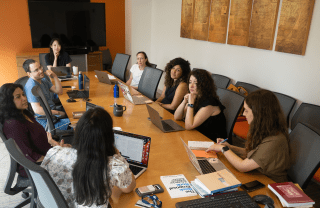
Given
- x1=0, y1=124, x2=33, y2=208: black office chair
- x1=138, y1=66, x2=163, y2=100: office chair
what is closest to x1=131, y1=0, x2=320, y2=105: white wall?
x1=138, y1=66, x2=163, y2=100: office chair

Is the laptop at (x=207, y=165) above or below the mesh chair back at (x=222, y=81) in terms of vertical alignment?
below

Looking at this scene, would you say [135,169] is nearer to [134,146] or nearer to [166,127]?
[134,146]

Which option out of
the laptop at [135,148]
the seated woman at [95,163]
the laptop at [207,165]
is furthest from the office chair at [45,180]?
the laptop at [207,165]

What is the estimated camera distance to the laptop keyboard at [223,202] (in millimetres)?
1330

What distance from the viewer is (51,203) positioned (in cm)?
120

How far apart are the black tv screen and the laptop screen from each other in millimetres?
5019

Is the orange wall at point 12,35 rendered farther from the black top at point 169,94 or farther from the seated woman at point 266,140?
the seated woman at point 266,140

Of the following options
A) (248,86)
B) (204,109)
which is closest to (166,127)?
(204,109)

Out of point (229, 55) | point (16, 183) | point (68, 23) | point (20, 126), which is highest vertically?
point (68, 23)

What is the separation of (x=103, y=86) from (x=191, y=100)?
1.70 meters

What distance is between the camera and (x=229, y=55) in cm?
403

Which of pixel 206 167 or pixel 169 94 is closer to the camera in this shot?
pixel 206 167

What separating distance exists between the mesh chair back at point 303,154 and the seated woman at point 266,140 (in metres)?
0.08

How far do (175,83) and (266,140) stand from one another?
1.89 metres
